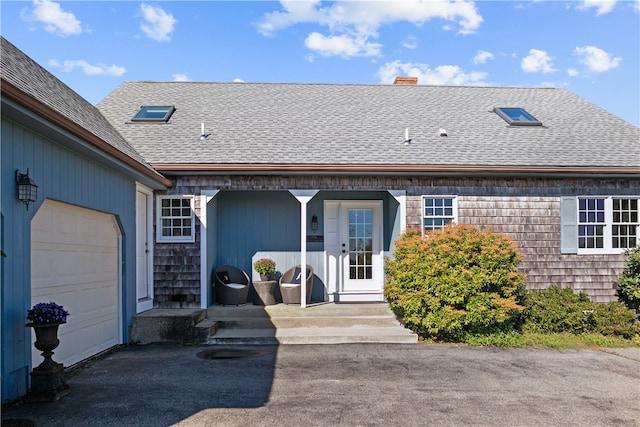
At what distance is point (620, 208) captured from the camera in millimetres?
9695

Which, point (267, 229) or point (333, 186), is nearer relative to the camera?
point (333, 186)

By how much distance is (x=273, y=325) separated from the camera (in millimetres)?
8586

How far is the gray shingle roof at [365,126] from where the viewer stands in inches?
377

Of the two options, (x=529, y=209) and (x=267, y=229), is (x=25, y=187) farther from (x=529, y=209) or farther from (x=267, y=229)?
(x=529, y=209)

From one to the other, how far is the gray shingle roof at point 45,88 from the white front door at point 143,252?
31.0 inches

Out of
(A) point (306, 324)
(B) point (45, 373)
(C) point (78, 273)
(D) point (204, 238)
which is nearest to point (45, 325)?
(B) point (45, 373)

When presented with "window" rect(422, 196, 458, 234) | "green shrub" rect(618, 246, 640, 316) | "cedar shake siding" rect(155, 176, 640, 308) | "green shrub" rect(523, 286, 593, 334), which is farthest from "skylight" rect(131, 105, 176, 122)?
"green shrub" rect(618, 246, 640, 316)

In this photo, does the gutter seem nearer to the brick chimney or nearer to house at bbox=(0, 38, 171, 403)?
house at bbox=(0, 38, 171, 403)

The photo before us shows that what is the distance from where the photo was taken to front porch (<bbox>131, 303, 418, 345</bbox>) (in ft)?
26.1

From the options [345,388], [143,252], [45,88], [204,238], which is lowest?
[345,388]

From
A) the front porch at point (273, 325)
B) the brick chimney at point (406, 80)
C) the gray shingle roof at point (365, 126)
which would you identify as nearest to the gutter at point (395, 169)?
the gray shingle roof at point (365, 126)

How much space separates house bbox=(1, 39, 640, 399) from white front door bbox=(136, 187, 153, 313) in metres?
0.04

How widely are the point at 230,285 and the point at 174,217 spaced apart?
1.70 m

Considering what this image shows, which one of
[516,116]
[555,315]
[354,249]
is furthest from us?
[516,116]
